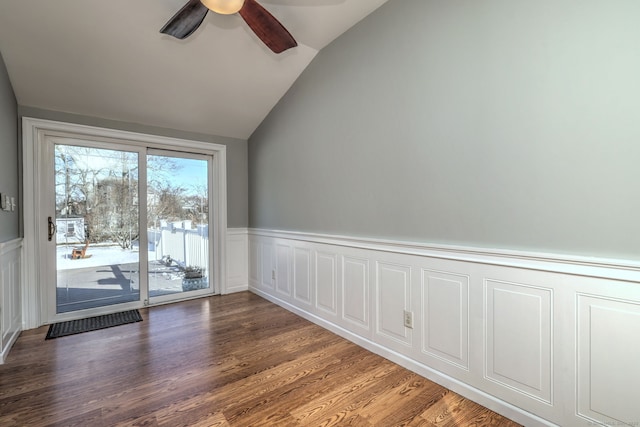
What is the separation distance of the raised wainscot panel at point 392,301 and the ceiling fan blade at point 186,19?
7.03 ft

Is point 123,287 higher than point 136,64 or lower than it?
lower

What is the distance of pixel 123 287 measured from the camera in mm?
3545

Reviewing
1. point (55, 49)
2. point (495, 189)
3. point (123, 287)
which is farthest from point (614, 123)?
point (123, 287)

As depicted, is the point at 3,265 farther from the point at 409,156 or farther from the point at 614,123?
the point at 614,123

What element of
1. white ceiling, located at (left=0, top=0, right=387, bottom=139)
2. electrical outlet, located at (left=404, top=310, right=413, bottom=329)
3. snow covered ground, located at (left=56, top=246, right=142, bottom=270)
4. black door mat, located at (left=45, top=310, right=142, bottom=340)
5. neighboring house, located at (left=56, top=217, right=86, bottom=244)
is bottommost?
black door mat, located at (left=45, top=310, right=142, bottom=340)

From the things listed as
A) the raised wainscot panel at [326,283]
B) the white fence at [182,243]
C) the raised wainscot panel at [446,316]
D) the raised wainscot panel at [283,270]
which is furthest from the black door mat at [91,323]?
the raised wainscot panel at [446,316]

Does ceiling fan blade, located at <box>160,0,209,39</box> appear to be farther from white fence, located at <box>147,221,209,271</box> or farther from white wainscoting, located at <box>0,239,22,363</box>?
white fence, located at <box>147,221,209,271</box>

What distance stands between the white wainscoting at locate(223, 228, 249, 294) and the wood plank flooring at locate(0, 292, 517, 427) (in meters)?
1.24

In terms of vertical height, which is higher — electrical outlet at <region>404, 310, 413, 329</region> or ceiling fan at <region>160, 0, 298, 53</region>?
ceiling fan at <region>160, 0, 298, 53</region>

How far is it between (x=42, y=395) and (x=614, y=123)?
352cm

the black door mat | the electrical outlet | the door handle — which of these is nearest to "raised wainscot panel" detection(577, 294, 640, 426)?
the electrical outlet

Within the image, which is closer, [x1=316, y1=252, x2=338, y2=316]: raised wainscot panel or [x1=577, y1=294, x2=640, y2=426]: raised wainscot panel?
[x1=577, y1=294, x2=640, y2=426]: raised wainscot panel

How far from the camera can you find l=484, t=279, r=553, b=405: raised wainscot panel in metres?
1.58

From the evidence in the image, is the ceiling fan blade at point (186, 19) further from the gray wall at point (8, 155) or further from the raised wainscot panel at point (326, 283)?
the raised wainscot panel at point (326, 283)
